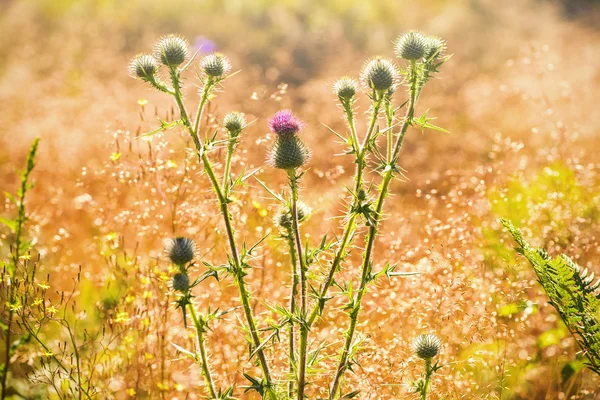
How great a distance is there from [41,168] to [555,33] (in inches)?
291

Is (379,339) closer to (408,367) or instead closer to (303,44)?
(408,367)

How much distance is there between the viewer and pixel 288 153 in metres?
2.32

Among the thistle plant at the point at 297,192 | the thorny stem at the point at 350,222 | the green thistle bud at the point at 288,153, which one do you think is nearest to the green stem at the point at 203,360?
the thistle plant at the point at 297,192

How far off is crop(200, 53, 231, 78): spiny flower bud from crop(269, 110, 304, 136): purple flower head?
312 mm

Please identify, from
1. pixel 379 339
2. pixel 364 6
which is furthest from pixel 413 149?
pixel 364 6

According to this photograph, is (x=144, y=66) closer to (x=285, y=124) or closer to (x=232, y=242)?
(x=285, y=124)

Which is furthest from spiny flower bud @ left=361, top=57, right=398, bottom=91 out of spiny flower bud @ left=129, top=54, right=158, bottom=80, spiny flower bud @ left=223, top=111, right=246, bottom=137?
spiny flower bud @ left=129, top=54, right=158, bottom=80

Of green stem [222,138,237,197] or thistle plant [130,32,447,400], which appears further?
green stem [222,138,237,197]

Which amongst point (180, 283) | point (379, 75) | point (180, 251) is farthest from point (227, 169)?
point (379, 75)

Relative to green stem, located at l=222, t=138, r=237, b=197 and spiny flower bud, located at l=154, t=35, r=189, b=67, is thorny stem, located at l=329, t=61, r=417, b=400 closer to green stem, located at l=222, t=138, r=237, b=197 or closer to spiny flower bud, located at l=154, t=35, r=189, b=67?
green stem, located at l=222, t=138, r=237, b=197

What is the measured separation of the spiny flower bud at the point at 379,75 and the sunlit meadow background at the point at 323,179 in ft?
2.96

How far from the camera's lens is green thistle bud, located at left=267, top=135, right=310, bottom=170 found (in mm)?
2320

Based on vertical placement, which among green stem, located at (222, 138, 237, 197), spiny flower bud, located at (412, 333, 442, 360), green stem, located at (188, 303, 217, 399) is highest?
green stem, located at (222, 138, 237, 197)

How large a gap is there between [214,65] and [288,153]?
512mm
